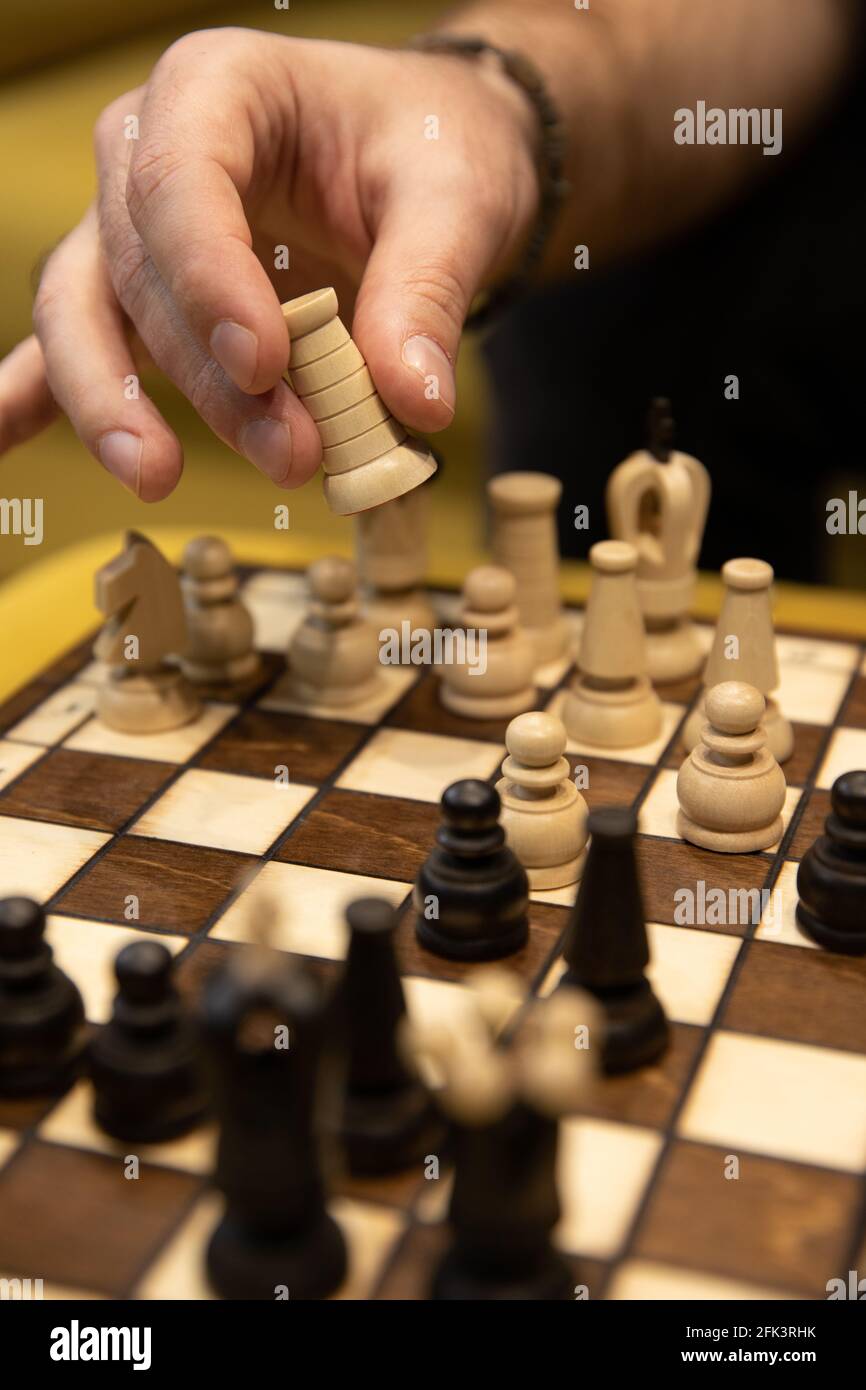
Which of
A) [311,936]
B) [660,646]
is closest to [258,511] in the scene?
[660,646]

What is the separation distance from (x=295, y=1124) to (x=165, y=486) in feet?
2.57

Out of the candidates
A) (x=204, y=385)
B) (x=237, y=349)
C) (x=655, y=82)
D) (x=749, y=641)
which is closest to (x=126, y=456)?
(x=204, y=385)

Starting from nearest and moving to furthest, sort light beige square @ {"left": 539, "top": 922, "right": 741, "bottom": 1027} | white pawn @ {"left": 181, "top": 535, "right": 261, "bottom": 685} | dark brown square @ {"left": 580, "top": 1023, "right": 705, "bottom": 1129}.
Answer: dark brown square @ {"left": 580, "top": 1023, "right": 705, "bottom": 1129}, light beige square @ {"left": 539, "top": 922, "right": 741, "bottom": 1027}, white pawn @ {"left": 181, "top": 535, "right": 261, "bottom": 685}

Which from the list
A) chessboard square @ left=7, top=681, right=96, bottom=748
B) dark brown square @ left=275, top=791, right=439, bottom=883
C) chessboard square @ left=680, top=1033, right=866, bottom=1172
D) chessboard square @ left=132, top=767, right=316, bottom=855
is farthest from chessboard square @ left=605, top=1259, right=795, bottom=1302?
chessboard square @ left=7, top=681, right=96, bottom=748

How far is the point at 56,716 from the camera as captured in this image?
5.78 ft

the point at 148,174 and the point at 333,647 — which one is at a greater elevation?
the point at 148,174

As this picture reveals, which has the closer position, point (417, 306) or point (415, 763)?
point (417, 306)

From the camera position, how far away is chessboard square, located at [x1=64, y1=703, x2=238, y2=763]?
1674mm

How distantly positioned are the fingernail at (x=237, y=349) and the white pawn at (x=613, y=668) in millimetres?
474

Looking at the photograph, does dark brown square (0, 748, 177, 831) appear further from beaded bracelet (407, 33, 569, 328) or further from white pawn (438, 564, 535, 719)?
beaded bracelet (407, 33, 569, 328)

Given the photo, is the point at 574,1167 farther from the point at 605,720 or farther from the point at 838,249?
the point at 838,249

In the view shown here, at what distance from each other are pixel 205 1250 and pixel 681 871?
0.60 meters

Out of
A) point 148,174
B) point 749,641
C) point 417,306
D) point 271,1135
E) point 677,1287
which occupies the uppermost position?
point 148,174

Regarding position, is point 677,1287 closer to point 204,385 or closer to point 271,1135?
point 271,1135
